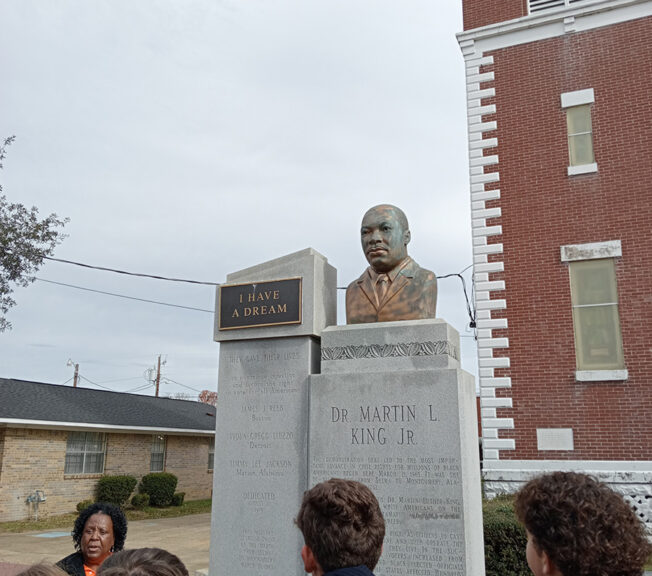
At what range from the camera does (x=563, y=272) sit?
12953 mm

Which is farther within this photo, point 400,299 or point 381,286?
point 381,286

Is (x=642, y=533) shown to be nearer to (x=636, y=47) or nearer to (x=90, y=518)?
(x=90, y=518)

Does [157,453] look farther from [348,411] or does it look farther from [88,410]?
[348,411]

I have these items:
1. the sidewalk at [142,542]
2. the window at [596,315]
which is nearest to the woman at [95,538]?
the sidewalk at [142,542]

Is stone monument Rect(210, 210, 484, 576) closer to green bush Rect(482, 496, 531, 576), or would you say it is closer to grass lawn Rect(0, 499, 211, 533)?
green bush Rect(482, 496, 531, 576)

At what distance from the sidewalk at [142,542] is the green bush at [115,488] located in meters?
2.65

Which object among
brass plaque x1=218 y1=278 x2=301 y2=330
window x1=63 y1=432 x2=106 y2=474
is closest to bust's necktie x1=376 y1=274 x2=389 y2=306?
brass plaque x1=218 y1=278 x2=301 y2=330

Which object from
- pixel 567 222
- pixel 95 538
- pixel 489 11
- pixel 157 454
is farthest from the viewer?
pixel 157 454

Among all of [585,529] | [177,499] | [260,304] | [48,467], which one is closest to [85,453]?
[48,467]

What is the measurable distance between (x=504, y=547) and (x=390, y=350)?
4.48m

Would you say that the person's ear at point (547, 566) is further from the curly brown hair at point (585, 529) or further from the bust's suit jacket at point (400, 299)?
the bust's suit jacket at point (400, 299)

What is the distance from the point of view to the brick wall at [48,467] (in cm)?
1953

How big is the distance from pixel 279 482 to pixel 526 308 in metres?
8.63

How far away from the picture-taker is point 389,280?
6.47 meters
